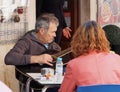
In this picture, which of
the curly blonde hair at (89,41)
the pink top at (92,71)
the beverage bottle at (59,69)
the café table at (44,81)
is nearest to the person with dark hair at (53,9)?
the beverage bottle at (59,69)

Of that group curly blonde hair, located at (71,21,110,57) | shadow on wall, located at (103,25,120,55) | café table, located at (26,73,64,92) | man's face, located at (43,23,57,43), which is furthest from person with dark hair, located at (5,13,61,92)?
curly blonde hair, located at (71,21,110,57)

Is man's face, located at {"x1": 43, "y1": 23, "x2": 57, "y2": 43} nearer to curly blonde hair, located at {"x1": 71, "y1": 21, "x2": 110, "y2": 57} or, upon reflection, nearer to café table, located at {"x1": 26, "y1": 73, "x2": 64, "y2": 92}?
café table, located at {"x1": 26, "y1": 73, "x2": 64, "y2": 92}

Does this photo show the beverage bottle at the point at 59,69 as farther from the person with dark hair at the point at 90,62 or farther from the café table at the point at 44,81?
the person with dark hair at the point at 90,62

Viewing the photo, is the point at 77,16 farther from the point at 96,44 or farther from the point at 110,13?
the point at 96,44

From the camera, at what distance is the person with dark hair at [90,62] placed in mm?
2787

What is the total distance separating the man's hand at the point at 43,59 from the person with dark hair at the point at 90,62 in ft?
3.05

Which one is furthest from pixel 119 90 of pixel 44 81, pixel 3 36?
pixel 3 36

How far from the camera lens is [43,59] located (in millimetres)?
3879

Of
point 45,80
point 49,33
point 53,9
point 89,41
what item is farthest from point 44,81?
point 53,9

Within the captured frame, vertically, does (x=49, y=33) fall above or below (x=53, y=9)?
below

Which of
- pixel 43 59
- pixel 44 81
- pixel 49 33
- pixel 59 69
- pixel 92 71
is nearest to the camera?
pixel 92 71

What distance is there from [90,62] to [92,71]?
79 mm

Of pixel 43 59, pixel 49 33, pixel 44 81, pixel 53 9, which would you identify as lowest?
pixel 44 81

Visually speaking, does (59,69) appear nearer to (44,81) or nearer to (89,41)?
(44,81)
